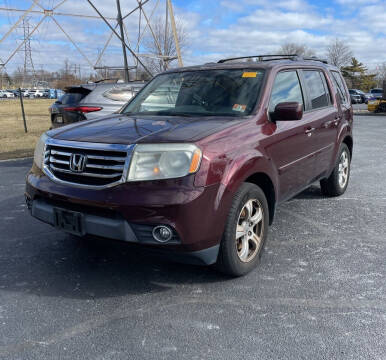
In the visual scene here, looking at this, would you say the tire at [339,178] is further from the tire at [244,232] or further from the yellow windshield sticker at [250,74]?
the tire at [244,232]

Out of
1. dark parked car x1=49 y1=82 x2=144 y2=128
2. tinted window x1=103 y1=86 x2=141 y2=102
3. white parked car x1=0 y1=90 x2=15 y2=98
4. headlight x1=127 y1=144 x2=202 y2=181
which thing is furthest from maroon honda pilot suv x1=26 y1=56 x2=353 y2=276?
white parked car x1=0 y1=90 x2=15 y2=98

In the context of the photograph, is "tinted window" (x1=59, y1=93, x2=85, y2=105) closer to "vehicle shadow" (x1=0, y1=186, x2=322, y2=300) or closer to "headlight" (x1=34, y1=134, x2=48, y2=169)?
"vehicle shadow" (x1=0, y1=186, x2=322, y2=300)

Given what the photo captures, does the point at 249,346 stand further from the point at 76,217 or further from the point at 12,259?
the point at 12,259

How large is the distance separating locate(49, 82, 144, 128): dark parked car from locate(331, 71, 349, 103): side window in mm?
4202

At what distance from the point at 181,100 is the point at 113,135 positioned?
3.97 ft

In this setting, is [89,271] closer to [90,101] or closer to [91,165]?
[91,165]

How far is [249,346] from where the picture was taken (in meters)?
2.48

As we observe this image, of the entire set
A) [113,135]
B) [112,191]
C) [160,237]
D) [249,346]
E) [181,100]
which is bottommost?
[249,346]

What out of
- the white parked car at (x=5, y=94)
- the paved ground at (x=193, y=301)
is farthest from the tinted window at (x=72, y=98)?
the white parked car at (x=5, y=94)

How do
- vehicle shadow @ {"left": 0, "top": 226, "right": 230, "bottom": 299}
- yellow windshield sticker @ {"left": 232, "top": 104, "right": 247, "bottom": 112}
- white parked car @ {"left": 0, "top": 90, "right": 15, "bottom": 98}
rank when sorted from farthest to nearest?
1. white parked car @ {"left": 0, "top": 90, "right": 15, "bottom": 98}
2. yellow windshield sticker @ {"left": 232, "top": 104, "right": 247, "bottom": 112}
3. vehicle shadow @ {"left": 0, "top": 226, "right": 230, "bottom": 299}

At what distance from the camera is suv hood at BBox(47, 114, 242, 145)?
119 inches

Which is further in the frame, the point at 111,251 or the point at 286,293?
the point at 111,251

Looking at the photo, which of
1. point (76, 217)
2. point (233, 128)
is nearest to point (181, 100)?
point (233, 128)

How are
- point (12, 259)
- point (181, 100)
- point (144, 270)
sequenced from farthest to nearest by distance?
point (181, 100) → point (12, 259) → point (144, 270)
